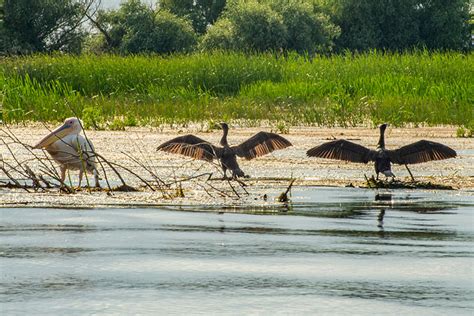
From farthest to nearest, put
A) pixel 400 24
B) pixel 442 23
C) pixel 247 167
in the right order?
pixel 442 23 → pixel 400 24 → pixel 247 167

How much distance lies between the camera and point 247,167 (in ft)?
50.1

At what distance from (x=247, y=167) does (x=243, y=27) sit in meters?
38.8

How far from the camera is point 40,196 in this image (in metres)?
11.3

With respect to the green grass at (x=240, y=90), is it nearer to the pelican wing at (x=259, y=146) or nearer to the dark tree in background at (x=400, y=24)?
the pelican wing at (x=259, y=146)

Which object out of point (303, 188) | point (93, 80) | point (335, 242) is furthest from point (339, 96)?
point (335, 242)

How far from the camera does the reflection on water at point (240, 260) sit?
20.8ft

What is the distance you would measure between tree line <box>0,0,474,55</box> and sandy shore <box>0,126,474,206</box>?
29011 mm

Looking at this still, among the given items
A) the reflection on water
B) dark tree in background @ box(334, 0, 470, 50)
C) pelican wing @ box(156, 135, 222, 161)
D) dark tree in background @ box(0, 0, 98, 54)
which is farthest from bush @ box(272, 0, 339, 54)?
the reflection on water

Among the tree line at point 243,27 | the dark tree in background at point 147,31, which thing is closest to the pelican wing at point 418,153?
the tree line at point 243,27

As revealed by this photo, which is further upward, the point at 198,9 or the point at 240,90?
the point at 198,9

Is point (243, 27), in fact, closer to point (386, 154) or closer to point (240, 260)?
point (386, 154)

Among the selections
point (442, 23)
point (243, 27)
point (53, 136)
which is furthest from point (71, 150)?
point (442, 23)

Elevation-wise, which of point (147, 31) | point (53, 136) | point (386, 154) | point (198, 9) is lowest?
point (386, 154)

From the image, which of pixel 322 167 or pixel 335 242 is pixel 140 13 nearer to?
pixel 322 167
